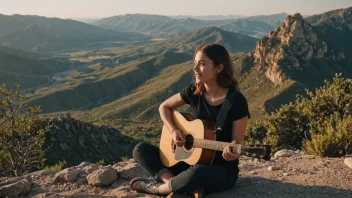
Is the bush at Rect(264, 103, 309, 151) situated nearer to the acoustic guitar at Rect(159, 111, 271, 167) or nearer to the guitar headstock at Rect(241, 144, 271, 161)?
the acoustic guitar at Rect(159, 111, 271, 167)

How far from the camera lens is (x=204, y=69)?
512 centimetres

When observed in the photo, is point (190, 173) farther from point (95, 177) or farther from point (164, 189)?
point (95, 177)

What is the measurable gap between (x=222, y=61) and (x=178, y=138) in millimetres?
1365

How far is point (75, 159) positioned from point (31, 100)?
9173 cm

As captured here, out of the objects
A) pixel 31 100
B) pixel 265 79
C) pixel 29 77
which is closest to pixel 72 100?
pixel 31 100

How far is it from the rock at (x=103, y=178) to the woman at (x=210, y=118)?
1229mm

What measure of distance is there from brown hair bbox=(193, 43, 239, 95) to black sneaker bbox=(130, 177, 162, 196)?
6.67ft

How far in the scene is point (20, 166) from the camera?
891 centimetres

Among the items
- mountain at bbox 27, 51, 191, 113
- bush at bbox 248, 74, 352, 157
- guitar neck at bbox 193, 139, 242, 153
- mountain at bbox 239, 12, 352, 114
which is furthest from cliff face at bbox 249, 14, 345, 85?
guitar neck at bbox 193, 139, 242, 153

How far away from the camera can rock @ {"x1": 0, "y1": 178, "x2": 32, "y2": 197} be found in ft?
20.2

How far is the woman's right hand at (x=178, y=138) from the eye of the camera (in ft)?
17.1

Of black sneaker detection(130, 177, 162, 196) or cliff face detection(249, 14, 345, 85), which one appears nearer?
black sneaker detection(130, 177, 162, 196)

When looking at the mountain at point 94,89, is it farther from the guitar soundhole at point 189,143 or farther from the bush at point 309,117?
the guitar soundhole at point 189,143

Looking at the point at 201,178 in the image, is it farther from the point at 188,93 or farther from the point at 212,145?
the point at 188,93
